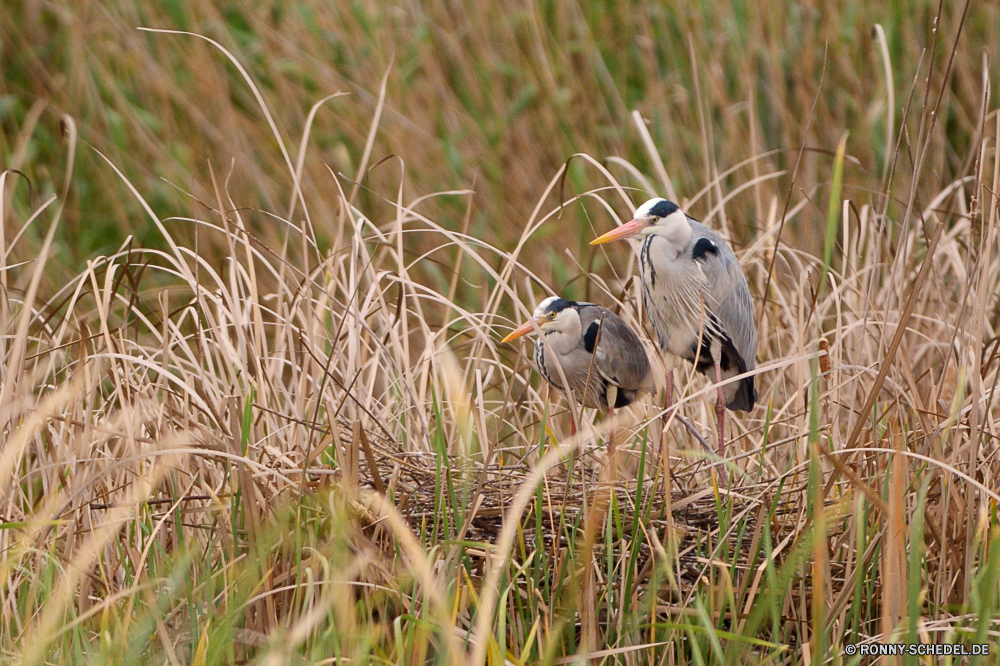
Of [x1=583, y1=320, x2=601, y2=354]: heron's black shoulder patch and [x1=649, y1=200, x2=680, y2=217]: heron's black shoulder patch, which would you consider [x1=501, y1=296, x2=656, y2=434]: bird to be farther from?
[x1=649, y1=200, x2=680, y2=217]: heron's black shoulder patch

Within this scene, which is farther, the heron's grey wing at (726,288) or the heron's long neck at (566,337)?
the heron's long neck at (566,337)

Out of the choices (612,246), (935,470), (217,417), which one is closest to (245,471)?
(217,417)

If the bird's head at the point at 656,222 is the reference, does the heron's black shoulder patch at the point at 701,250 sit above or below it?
below

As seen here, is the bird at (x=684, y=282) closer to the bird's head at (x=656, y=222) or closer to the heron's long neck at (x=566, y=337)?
the bird's head at (x=656, y=222)

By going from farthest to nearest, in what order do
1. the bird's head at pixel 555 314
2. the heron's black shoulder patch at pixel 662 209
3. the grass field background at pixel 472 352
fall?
1. the bird's head at pixel 555 314
2. the heron's black shoulder patch at pixel 662 209
3. the grass field background at pixel 472 352

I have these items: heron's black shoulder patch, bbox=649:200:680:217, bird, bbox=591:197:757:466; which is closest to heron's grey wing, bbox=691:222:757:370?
bird, bbox=591:197:757:466

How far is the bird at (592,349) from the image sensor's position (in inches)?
96.3

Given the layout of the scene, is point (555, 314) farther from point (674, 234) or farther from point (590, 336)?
point (674, 234)

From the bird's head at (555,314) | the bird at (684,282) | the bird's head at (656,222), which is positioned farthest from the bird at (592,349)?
→ the bird's head at (656,222)

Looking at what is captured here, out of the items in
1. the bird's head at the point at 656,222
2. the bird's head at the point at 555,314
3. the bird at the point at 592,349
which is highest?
the bird's head at the point at 656,222

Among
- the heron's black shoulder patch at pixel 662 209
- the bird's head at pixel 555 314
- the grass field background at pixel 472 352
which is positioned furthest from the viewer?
the bird's head at pixel 555 314

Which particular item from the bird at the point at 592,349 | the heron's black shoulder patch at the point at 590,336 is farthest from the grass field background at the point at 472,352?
the heron's black shoulder patch at the point at 590,336

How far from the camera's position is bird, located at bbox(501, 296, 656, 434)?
245cm

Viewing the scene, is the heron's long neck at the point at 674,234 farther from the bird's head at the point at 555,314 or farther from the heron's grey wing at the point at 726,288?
the bird's head at the point at 555,314
